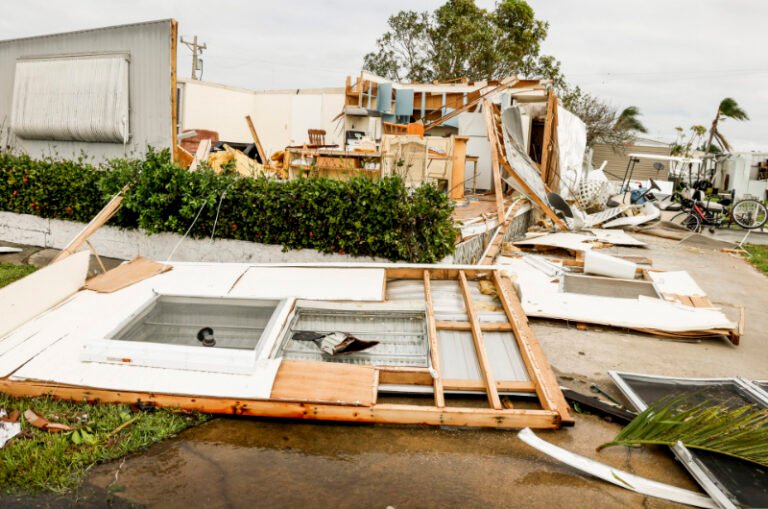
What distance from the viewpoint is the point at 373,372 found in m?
3.41

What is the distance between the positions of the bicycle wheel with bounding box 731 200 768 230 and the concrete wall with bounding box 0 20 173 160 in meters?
13.5

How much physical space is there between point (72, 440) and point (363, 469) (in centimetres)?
169

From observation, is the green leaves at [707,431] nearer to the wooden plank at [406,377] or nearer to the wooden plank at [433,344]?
the wooden plank at [433,344]

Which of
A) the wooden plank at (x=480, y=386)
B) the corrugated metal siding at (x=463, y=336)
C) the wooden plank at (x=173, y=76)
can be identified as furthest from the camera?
the wooden plank at (x=173, y=76)

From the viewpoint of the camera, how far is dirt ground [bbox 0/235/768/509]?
2.54 meters

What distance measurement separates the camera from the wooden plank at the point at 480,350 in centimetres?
324

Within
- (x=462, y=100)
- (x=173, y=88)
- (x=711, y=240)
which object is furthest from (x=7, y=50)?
(x=711, y=240)

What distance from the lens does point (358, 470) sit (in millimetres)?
2793

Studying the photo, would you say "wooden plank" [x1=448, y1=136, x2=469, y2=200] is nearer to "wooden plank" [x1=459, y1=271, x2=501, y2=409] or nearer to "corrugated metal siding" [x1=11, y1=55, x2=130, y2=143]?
"wooden plank" [x1=459, y1=271, x2=501, y2=409]

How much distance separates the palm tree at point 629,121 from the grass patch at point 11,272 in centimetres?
2832

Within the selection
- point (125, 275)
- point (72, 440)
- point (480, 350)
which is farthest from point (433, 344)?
point (125, 275)

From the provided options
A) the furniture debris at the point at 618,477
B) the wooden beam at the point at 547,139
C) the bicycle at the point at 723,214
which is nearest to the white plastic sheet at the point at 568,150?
the wooden beam at the point at 547,139

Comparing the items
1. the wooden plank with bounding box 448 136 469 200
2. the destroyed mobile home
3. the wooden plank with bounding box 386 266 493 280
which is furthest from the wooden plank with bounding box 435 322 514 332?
the wooden plank with bounding box 448 136 469 200

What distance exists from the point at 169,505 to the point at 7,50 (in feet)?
33.5
